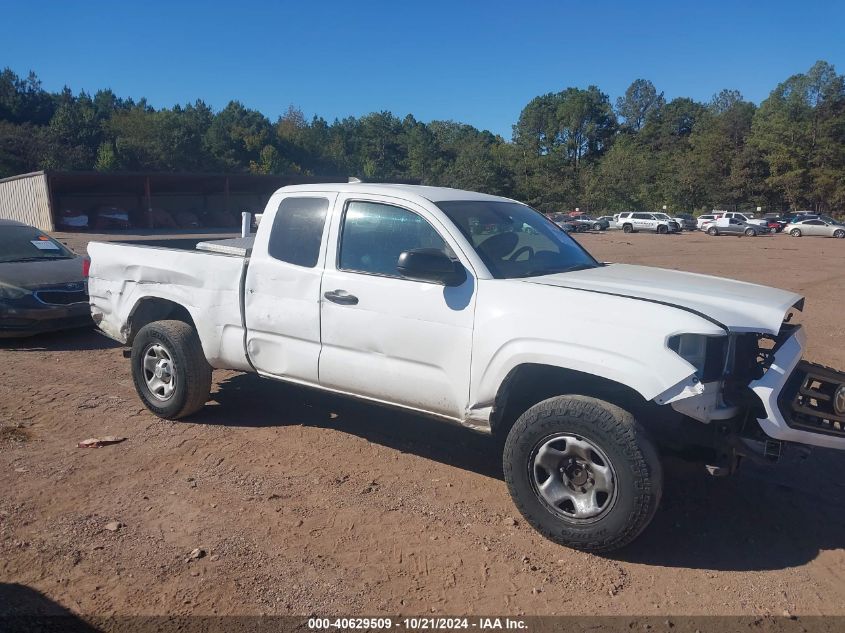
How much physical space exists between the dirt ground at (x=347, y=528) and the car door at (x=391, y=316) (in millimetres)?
681

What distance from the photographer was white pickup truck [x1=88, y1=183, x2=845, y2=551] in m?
3.43

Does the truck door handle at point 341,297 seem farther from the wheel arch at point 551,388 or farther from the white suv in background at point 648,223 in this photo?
the white suv in background at point 648,223

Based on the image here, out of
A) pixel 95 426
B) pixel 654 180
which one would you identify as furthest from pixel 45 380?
pixel 654 180

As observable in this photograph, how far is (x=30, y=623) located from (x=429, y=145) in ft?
352

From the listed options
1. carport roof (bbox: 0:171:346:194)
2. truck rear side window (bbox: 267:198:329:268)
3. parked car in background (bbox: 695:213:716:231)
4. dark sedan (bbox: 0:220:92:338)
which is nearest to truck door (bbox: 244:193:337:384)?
truck rear side window (bbox: 267:198:329:268)

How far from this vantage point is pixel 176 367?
5.29m

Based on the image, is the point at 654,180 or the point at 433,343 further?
the point at 654,180

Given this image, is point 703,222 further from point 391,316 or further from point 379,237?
point 391,316

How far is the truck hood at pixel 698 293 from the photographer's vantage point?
3531mm

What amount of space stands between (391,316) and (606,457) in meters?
1.58

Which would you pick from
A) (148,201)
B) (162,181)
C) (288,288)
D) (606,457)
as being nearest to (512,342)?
(606,457)

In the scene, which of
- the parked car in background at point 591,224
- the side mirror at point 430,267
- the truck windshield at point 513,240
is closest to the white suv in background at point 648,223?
the parked car in background at point 591,224

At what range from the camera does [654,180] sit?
3482 inches

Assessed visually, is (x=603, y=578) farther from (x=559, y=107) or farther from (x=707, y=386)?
(x=559, y=107)
